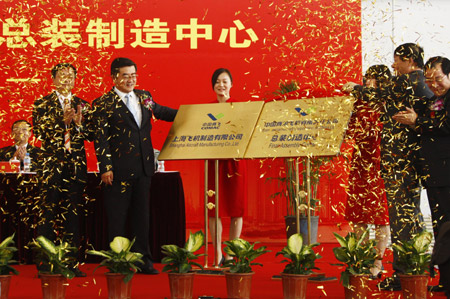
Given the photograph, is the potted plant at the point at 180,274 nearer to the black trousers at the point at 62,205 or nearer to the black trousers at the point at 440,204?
the black trousers at the point at 62,205

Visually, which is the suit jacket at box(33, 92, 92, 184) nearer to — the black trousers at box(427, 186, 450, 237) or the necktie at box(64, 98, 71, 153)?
the necktie at box(64, 98, 71, 153)

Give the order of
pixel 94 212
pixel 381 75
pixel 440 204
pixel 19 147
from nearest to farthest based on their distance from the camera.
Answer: pixel 440 204 < pixel 381 75 < pixel 94 212 < pixel 19 147

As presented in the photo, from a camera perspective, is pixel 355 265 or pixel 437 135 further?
pixel 437 135

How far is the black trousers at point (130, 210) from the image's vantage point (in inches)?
161

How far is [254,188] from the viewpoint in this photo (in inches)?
258

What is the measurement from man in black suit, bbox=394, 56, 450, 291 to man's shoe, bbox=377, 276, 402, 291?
13.2 inches

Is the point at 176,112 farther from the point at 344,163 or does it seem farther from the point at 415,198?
the point at 344,163

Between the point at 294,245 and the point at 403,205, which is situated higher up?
the point at 403,205

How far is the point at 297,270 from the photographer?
3.09 meters

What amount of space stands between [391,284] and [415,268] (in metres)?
0.42

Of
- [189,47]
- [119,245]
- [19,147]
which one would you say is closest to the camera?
[119,245]

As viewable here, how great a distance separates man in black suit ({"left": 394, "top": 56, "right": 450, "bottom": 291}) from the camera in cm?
341

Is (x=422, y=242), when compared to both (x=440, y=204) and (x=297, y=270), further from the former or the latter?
(x=297, y=270)

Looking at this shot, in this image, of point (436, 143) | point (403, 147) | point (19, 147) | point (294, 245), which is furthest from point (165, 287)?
point (19, 147)
